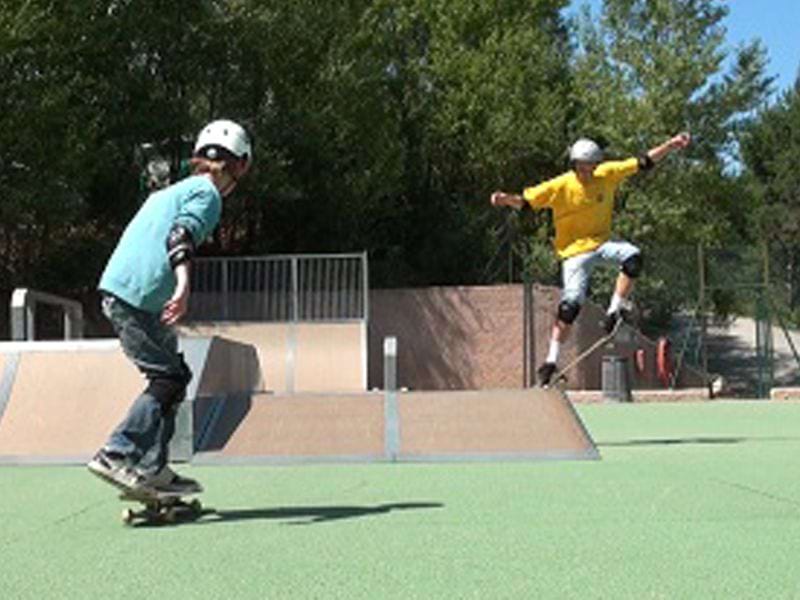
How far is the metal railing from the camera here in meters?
21.1

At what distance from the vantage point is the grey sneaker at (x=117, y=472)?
481cm

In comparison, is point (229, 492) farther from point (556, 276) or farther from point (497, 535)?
point (556, 276)

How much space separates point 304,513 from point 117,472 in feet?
2.72

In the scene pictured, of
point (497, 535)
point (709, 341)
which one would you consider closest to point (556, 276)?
point (709, 341)

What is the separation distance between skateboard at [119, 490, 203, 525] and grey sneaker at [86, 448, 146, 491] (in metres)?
0.04

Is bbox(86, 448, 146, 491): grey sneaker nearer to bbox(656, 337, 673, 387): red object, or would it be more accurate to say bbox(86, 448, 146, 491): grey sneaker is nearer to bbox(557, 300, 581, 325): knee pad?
bbox(557, 300, 581, 325): knee pad

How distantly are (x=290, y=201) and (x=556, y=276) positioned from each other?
6.21 meters

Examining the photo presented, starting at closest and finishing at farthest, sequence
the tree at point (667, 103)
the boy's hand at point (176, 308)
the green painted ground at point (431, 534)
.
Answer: the green painted ground at point (431, 534) → the boy's hand at point (176, 308) → the tree at point (667, 103)

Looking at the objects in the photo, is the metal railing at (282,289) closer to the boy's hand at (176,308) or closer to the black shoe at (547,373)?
the black shoe at (547,373)

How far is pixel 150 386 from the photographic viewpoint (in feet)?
16.5

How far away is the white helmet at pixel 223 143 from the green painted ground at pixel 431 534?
5.30 ft

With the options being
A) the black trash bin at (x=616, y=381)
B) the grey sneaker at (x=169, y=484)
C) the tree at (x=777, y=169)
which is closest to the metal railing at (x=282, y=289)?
the black trash bin at (x=616, y=381)

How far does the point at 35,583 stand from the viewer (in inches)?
141

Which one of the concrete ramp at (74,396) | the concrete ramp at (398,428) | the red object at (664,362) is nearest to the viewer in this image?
the concrete ramp at (398,428)
